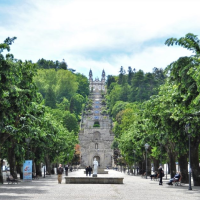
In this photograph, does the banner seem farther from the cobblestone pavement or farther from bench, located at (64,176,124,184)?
the cobblestone pavement

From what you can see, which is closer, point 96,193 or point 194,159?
point 96,193

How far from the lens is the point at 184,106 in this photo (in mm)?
21922

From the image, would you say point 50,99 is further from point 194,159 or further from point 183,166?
point 194,159

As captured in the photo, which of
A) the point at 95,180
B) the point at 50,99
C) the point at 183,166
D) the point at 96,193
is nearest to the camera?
the point at 96,193

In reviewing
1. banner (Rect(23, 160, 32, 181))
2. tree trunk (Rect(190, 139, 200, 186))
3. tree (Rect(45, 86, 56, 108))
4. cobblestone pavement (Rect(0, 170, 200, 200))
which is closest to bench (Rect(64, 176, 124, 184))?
banner (Rect(23, 160, 32, 181))

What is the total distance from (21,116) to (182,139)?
1187 cm

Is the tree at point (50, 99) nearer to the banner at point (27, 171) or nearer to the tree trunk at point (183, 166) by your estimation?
the banner at point (27, 171)

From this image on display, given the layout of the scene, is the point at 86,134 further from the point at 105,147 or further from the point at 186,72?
the point at 186,72

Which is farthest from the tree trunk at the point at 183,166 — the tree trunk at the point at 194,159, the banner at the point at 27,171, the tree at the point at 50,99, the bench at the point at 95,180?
the tree at the point at 50,99

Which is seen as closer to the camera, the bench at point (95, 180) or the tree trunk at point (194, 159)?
the tree trunk at point (194, 159)

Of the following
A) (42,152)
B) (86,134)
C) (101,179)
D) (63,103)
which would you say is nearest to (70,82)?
(63,103)

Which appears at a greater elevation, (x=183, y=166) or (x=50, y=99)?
(x=50, y=99)

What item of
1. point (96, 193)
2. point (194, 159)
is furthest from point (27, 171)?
point (96, 193)

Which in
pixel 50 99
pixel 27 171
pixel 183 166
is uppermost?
pixel 50 99
